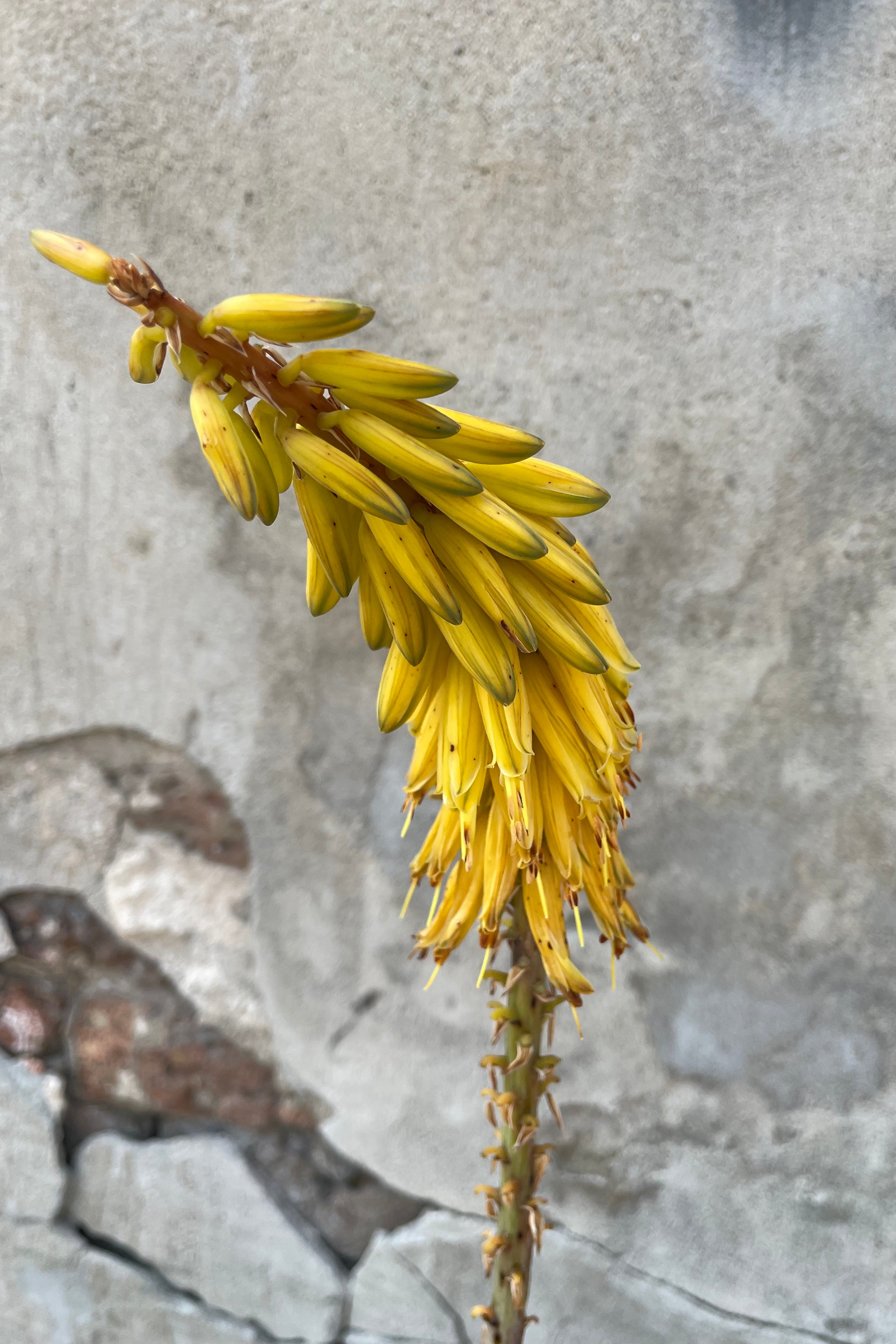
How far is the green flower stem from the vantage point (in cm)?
44

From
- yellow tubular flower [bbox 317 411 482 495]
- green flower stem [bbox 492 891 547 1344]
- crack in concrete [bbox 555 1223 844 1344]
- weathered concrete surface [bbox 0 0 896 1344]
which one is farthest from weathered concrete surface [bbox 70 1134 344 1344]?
yellow tubular flower [bbox 317 411 482 495]

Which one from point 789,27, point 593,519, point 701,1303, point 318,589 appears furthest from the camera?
point 701,1303

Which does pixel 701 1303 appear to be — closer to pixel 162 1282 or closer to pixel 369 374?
pixel 162 1282

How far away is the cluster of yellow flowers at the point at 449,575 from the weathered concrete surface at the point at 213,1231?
662 millimetres

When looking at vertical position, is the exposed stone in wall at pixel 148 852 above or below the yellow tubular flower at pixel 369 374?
below

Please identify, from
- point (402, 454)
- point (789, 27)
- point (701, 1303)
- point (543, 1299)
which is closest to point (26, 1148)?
point (543, 1299)

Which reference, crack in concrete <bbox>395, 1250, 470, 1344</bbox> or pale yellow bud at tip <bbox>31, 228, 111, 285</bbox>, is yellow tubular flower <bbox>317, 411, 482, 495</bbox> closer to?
pale yellow bud at tip <bbox>31, 228, 111, 285</bbox>

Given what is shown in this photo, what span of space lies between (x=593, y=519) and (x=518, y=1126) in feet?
1.59

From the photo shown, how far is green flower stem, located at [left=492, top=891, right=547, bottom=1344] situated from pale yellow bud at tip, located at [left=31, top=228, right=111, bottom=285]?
0.35 meters

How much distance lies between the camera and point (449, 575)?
39 cm

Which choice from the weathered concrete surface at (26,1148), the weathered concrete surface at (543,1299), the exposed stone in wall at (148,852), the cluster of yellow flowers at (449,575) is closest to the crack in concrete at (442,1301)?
the weathered concrete surface at (543,1299)

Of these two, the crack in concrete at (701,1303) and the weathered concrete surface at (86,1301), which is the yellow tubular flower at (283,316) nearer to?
the crack in concrete at (701,1303)

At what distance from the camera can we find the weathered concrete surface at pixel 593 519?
2.12 ft

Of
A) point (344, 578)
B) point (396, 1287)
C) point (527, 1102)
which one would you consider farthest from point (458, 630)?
point (396, 1287)
